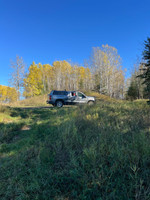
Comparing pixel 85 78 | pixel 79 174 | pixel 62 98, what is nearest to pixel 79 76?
pixel 85 78

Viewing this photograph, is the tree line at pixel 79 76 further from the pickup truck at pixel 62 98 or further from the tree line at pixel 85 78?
the pickup truck at pixel 62 98

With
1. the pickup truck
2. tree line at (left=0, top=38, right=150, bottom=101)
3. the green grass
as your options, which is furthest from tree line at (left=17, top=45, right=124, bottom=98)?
the green grass

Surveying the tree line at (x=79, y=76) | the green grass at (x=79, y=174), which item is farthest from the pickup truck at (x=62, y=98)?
the tree line at (x=79, y=76)

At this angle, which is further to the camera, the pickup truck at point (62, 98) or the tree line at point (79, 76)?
the tree line at point (79, 76)

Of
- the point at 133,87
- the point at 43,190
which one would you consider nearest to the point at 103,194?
the point at 43,190

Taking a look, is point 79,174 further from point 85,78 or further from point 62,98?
point 85,78

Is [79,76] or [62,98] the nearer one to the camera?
[62,98]

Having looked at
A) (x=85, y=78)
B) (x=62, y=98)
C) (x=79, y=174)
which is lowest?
(x=79, y=174)

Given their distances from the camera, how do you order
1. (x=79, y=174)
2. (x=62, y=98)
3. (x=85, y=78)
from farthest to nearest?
(x=85, y=78) → (x=62, y=98) → (x=79, y=174)

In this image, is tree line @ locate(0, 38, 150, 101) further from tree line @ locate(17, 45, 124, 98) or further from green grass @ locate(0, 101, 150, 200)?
green grass @ locate(0, 101, 150, 200)

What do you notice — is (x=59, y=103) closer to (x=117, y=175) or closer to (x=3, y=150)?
(x=3, y=150)

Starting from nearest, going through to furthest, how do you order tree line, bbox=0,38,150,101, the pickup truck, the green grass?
the green grass, the pickup truck, tree line, bbox=0,38,150,101

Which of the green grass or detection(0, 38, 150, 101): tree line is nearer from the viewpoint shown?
the green grass

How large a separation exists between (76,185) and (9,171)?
1.59m
